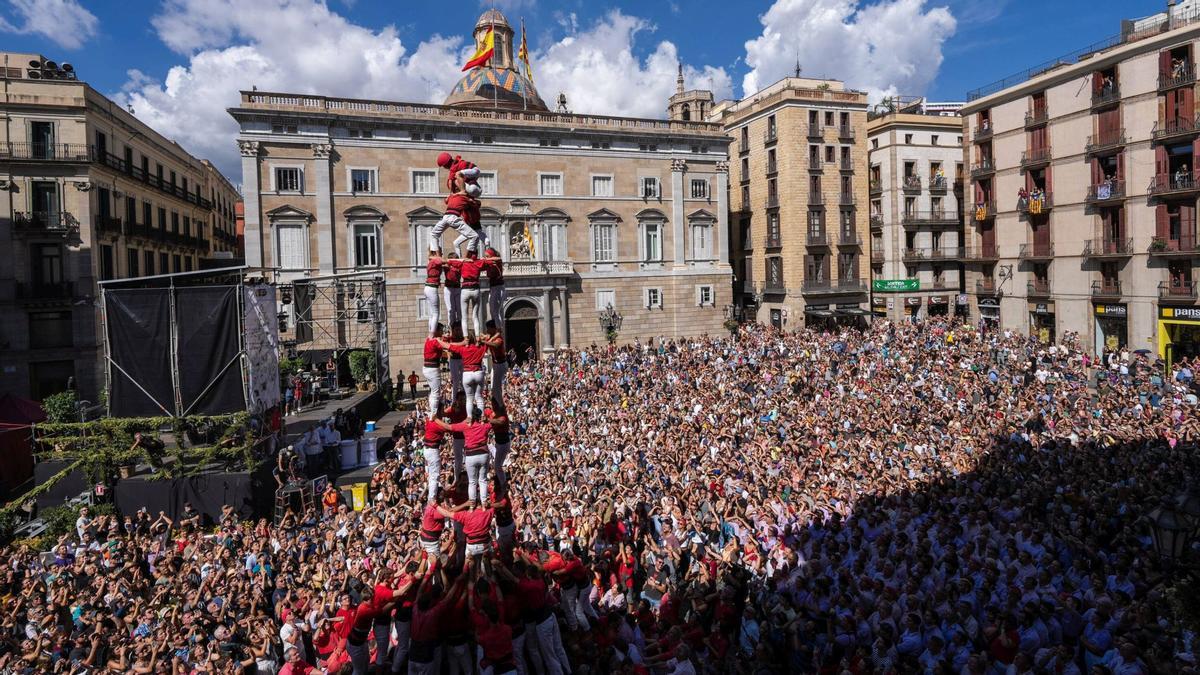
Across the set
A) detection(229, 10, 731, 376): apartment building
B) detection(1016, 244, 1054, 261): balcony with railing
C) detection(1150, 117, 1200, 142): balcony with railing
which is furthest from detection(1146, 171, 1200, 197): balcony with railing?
detection(229, 10, 731, 376): apartment building

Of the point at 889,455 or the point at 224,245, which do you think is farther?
the point at 224,245

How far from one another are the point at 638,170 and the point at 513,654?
35.3 metres

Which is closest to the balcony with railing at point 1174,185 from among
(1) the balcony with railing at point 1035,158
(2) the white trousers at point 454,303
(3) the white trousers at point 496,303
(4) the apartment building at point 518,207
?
(1) the balcony with railing at point 1035,158

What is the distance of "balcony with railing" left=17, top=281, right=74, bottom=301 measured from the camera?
99.2 feet

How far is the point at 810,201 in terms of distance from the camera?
43062 mm

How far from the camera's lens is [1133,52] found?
3028 centimetres

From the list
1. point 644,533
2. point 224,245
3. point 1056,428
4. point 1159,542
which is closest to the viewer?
point 1159,542

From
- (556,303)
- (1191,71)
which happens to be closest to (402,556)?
(556,303)

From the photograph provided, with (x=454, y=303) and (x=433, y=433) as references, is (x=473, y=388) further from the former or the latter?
(x=454, y=303)

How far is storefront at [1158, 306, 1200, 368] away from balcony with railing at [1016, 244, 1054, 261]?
6085 millimetres

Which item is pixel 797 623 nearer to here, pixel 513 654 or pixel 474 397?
pixel 513 654

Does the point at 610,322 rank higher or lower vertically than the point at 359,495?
higher

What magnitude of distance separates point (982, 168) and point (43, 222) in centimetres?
4668

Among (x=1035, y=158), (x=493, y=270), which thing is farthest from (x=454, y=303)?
(x=1035, y=158)
